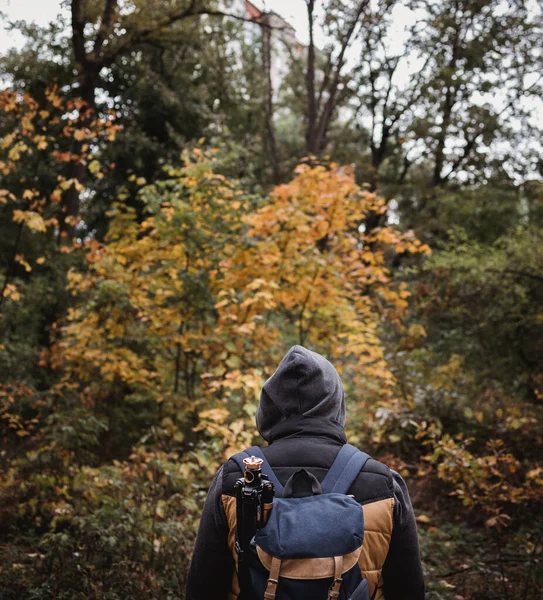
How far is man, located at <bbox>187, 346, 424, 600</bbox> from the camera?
187 cm

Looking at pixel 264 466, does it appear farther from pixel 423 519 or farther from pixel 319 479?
pixel 423 519

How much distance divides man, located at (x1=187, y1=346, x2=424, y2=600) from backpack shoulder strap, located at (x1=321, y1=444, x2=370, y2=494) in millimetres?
25

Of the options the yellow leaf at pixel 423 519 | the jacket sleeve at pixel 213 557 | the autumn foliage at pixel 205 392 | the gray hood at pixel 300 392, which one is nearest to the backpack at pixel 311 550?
the jacket sleeve at pixel 213 557

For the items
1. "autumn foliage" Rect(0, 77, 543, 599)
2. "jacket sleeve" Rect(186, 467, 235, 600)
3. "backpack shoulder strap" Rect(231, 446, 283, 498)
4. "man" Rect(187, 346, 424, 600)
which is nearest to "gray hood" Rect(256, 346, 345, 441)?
"man" Rect(187, 346, 424, 600)

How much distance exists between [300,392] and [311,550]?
535 mm

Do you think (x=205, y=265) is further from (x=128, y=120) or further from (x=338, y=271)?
(x=128, y=120)

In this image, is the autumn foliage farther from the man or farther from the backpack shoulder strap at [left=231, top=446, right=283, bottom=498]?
the backpack shoulder strap at [left=231, top=446, right=283, bottom=498]

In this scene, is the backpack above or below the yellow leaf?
above

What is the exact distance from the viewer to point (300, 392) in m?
2.03

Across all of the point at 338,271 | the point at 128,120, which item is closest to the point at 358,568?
the point at 338,271

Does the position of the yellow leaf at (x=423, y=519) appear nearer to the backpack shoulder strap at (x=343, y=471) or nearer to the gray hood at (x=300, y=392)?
the gray hood at (x=300, y=392)

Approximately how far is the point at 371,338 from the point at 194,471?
2.41 metres

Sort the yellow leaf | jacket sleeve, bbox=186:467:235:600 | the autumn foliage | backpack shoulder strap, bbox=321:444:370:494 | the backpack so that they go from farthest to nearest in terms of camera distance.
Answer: the yellow leaf
the autumn foliage
jacket sleeve, bbox=186:467:235:600
backpack shoulder strap, bbox=321:444:370:494
the backpack

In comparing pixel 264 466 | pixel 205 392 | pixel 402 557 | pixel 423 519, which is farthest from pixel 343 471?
pixel 423 519
